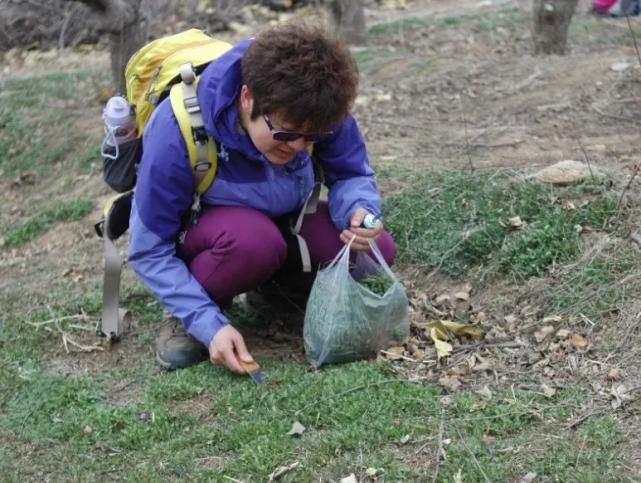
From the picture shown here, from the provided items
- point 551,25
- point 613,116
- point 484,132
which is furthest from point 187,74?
point 551,25

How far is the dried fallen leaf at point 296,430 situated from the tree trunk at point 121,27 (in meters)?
4.08

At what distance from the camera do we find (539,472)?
2686mm

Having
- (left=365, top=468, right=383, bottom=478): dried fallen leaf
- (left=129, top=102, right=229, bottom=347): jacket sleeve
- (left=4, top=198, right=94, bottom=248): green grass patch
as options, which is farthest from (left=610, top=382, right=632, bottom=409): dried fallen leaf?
(left=4, top=198, right=94, bottom=248): green grass patch

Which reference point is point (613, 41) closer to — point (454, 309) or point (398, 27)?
point (398, 27)

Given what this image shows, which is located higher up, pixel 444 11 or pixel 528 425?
pixel 528 425

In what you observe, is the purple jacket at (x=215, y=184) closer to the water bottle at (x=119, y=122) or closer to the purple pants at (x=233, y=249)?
the purple pants at (x=233, y=249)

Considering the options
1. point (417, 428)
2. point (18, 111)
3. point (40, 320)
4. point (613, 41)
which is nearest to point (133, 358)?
point (40, 320)

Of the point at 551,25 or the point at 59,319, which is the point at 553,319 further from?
the point at 551,25

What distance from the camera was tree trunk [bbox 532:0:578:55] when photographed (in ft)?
24.2

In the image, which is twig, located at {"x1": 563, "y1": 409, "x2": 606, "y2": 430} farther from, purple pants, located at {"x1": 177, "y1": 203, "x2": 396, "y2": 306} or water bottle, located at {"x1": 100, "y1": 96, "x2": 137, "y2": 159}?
water bottle, located at {"x1": 100, "y1": 96, "x2": 137, "y2": 159}

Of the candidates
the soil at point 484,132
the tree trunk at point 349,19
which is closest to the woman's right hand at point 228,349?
the soil at point 484,132

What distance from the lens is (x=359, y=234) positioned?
3.48 metres

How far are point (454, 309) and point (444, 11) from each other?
7660mm

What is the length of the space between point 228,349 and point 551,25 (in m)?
5.02
